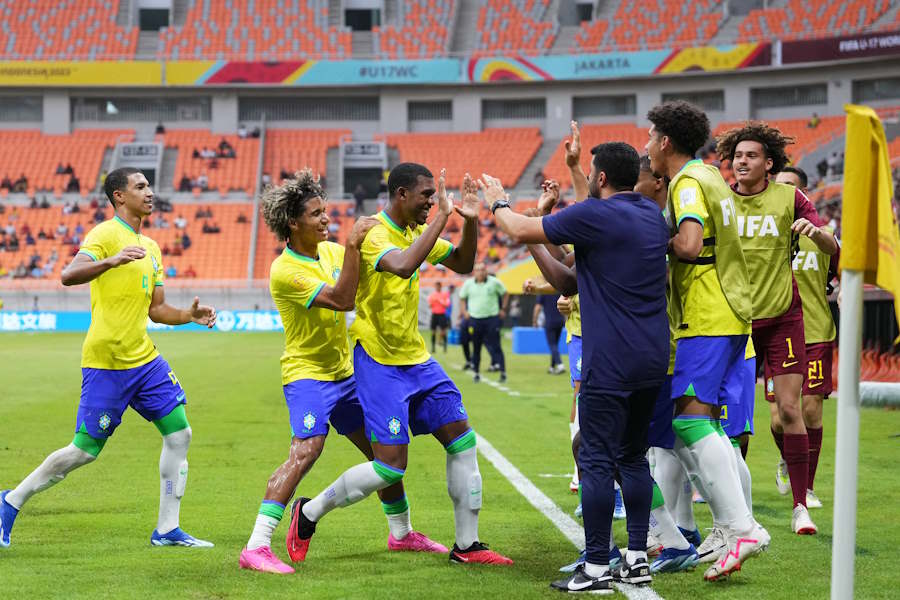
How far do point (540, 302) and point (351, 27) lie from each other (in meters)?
38.4

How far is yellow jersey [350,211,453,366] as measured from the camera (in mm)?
6180

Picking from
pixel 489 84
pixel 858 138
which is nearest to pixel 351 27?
pixel 489 84

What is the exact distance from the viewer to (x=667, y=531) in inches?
236

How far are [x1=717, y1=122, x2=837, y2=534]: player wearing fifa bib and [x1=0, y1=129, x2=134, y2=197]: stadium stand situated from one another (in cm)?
5116

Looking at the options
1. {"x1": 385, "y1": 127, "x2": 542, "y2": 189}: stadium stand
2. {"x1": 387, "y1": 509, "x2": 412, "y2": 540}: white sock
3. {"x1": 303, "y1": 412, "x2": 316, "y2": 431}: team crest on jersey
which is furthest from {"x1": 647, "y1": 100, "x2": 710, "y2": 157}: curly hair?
{"x1": 385, "y1": 127, "x2": 542, "y2": 189}: stadium stand

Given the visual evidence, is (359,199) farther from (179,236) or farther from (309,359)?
(309,359)

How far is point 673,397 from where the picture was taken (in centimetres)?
577

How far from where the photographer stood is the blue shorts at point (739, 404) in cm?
600

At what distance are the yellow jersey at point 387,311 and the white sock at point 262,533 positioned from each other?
107 cm

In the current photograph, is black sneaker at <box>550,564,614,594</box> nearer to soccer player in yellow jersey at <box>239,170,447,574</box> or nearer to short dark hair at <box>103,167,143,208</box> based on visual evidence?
soccer player in yellow jersey at <box>239,170,447,574</box>

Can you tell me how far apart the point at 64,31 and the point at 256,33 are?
1018 centimetres

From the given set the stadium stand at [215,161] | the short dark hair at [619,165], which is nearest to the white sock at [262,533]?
the short dark hair at [619,165]

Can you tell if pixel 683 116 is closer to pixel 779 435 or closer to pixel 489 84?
pixel 779 435

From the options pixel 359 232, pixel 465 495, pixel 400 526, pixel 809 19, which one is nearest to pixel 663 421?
pixel 465 495
